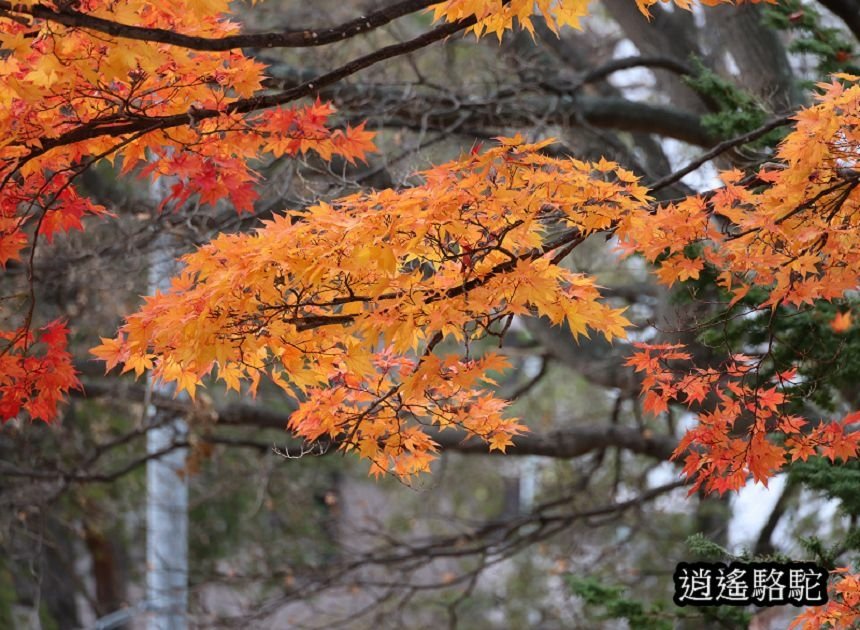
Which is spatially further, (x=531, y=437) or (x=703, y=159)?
(x=531, y=437)

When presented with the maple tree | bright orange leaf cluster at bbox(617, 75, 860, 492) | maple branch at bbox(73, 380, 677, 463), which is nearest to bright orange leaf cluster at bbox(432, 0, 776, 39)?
the maple tree

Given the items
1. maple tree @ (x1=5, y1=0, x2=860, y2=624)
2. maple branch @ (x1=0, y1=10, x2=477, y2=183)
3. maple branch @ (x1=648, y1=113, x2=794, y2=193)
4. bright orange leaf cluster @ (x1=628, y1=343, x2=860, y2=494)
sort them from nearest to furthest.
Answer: maple tree @ (x1=5, y1=0, x2=860, y2=624)
maple branch @ (x1=0, y1=10, x2=477, y2=183)
bright orange leaf cluster @ (x1=628, y1=343, x2=860, y2=494)
maple branch @ (x1=648, y1=113, x2=794, y2=193)

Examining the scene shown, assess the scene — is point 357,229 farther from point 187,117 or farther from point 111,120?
point 111,120

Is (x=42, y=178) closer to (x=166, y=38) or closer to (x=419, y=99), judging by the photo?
(x=166, y=38)

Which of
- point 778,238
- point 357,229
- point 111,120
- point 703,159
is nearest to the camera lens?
point 357,229

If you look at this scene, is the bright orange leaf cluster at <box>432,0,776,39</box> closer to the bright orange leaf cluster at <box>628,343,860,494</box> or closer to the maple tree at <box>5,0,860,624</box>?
the maple tree at <box>5,0,860,624</box>

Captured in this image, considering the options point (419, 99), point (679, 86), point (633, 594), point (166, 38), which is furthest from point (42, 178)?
point (633, 594)

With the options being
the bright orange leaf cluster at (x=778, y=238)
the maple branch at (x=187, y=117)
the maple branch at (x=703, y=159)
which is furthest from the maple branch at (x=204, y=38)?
the maple branch at (x=703, y=159)

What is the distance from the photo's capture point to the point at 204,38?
2.96 meters

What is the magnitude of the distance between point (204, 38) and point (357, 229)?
0.64 metres

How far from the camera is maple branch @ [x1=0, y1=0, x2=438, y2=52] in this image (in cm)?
262

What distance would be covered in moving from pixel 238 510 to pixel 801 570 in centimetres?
825

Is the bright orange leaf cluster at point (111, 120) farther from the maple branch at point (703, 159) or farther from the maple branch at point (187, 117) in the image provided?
the maple branch at point (703, 159)

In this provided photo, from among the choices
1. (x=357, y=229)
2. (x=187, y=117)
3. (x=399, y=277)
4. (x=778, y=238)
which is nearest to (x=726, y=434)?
(x=778, y=238)
